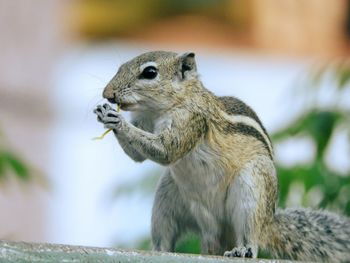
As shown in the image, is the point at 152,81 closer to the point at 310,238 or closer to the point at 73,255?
the point at 310,238

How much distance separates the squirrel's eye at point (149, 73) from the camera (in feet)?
11.2

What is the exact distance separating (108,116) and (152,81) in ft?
1.05

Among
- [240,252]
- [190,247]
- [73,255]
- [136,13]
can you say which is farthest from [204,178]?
[136,13]

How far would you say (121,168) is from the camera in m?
7.46

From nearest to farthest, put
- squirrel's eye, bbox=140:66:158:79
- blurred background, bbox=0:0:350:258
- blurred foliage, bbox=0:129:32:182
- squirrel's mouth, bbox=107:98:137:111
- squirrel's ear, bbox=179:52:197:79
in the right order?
1. squirrel's mouth, bbox=107:98:137:111
2. squirrel's eye, bbox=140:66:158:79
3. squirrel's ear, bbox=179:52:197:79
4. blurred foliage, bbox=0:129:32:182
5. blurred background, bbox=0:0:350:258

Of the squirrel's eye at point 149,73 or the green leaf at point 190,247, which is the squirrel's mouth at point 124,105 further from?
the green leaf at point 190,247

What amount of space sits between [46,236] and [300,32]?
2948mm

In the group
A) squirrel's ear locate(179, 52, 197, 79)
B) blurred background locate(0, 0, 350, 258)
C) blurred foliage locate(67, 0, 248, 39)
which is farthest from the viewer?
blurred foliage locate(67, 0, 248, 39)

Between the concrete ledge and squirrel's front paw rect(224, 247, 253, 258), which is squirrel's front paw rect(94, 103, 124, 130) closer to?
squirrel's front paw rect(224, 247, 253, 258)

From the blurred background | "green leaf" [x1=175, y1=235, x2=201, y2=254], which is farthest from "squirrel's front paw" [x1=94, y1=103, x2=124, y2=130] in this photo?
the blurred background

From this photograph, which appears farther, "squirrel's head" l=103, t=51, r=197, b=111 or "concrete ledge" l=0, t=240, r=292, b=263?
"squirrel's head" l=103, t=51, r=197, b=111

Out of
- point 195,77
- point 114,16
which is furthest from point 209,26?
point 195,77

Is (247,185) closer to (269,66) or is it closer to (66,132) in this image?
(66,132)

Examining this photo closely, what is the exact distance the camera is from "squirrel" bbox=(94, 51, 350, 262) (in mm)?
3365
